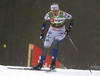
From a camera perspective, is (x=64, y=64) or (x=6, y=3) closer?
(x=64, y=64)

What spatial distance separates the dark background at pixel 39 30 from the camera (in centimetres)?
504

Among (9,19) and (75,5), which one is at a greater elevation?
(75,5)

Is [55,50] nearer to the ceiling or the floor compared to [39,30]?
nearer to the ceiling

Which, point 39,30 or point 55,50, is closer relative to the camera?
point 55,50

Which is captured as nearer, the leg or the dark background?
the leg

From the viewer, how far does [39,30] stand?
5555 millimetres

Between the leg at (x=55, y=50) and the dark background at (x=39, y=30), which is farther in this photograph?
the dark background at (x=39, y=30)

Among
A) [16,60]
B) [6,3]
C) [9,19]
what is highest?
[6,3]

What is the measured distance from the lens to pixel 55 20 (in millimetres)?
3752

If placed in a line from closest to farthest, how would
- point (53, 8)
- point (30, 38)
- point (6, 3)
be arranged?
point (53, 8), point (30, 38), point (6, 3)

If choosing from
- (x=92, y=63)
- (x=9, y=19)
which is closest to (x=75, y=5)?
(x=92, y=63)

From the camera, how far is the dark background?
198 inches

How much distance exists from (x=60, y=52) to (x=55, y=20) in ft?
5.33

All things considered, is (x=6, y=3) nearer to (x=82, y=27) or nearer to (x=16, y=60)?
(x=16, y=60)
